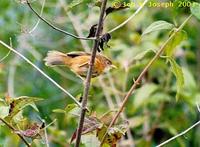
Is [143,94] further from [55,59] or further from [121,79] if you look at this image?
[55,59]

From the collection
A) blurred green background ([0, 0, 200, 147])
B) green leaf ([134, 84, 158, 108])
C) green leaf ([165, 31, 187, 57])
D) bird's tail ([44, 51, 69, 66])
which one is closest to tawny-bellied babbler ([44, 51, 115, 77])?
bird's tail ([44, 51, 69, 66])

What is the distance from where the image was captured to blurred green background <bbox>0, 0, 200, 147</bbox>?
181 cm

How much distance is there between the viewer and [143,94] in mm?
1836

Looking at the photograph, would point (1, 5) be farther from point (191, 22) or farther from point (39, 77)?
point (191, 22)

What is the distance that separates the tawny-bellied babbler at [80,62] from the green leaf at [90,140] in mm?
84

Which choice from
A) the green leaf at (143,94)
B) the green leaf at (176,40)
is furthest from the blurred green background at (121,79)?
the green leaf at (176,40)

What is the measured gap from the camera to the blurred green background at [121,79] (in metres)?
1.81

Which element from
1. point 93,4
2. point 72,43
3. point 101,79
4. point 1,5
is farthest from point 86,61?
point 72,43

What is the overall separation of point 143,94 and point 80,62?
106 centimetres

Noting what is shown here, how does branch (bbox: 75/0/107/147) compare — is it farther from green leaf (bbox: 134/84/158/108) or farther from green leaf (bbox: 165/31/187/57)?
green leaf (bbox: 134/84/158/108)

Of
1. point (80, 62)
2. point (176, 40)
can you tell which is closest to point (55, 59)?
point (80, 62)

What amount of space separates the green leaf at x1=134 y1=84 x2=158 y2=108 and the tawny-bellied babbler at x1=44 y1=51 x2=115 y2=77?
992 millimetres

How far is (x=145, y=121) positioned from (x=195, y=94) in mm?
198

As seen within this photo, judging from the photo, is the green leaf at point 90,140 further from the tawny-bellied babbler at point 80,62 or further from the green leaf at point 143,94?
the green leaf at point 143,94
